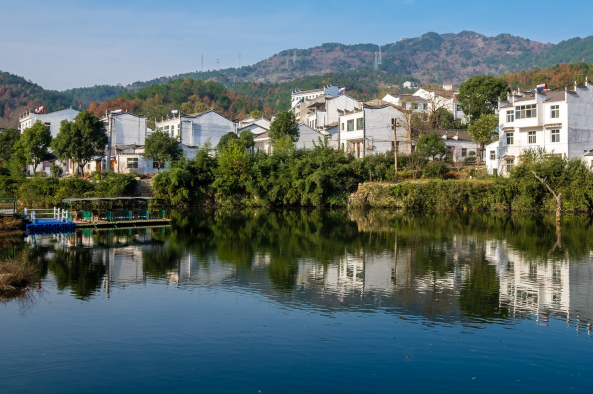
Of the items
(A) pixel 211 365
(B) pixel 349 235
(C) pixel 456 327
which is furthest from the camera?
(B) pixel 349 235

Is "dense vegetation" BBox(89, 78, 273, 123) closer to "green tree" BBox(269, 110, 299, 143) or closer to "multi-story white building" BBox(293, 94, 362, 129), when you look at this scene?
"multi-story white building" BBox(293, 94, 362, 129)

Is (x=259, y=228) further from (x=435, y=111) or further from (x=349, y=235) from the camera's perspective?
(x=435, y=111)

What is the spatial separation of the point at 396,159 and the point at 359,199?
17.4ft

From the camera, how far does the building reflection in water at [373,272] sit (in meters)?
16.4

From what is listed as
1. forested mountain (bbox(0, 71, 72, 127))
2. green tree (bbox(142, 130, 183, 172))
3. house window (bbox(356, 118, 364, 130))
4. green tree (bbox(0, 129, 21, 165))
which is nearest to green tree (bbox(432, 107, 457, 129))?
house window (bbox(356, 118, 364, 130))

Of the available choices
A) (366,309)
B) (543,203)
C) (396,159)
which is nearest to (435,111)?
(396,159)

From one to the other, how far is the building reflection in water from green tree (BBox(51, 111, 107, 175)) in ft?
101

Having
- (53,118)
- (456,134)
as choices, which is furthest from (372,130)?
(53,118)

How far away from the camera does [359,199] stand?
53812 mm

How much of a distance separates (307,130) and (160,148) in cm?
1818

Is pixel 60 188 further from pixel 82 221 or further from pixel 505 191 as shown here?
pixel 505 191

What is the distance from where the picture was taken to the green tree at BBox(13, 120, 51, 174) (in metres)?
64.2

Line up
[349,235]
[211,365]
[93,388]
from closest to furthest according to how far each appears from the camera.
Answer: [93,388] → [211,365] → [349,235]

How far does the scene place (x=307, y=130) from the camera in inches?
2719
